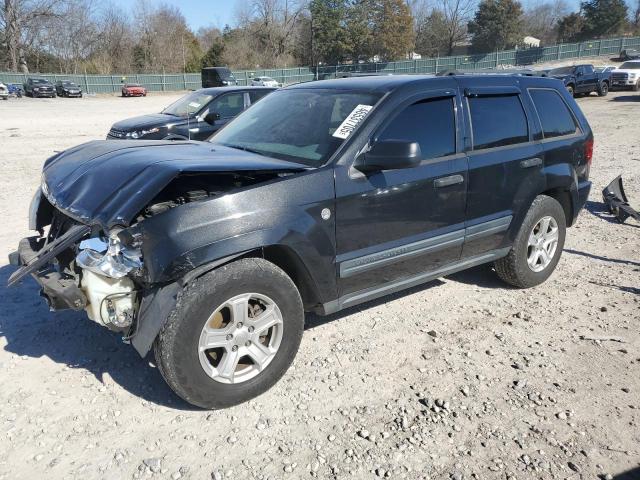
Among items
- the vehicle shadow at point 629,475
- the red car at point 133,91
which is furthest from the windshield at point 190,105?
the red car at point 133,91

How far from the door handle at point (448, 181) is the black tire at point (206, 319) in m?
1.40

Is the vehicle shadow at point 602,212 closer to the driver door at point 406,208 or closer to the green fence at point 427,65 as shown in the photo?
the driver door at point 406,208

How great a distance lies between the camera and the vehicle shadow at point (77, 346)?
11.3ft

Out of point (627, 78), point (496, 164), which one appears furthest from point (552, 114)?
point (627, 78)

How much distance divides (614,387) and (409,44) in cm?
6605

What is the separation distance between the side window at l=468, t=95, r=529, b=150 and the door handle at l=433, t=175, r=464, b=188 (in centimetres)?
34

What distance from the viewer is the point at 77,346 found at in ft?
12.7

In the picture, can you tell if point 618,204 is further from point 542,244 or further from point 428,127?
point 428,127

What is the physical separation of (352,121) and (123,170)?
5.03 ft

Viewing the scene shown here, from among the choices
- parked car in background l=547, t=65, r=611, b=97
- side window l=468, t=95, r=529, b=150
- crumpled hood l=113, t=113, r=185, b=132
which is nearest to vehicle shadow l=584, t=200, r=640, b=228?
side window l=468, t=95, r=529, b=150

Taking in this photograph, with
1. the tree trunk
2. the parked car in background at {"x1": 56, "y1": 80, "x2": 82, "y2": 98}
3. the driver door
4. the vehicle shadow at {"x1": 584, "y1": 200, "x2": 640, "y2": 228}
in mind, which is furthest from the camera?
the tree trunk

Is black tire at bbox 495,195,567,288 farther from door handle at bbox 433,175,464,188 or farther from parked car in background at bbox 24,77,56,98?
parked car in background at bbox 24,77,56,98

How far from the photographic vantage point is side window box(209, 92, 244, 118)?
1116cm

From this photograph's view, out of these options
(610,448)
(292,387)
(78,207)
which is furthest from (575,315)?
(78,207)
